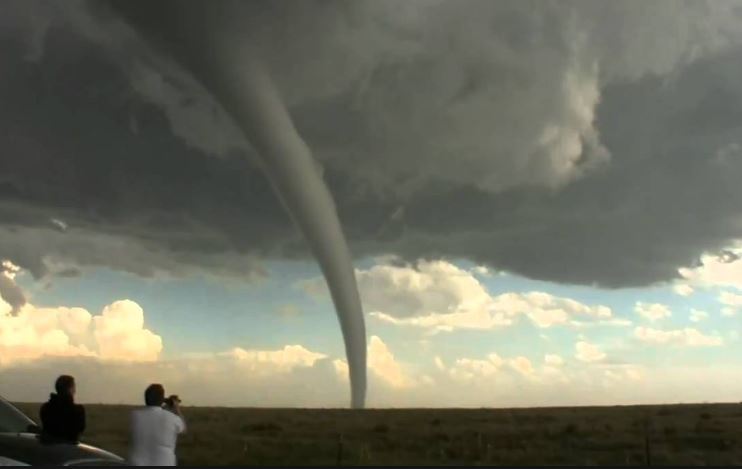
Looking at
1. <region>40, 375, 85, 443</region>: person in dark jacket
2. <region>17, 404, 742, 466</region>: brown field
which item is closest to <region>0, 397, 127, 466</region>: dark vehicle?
<region>40, 375, 85, 443</region>: person in dark jacket

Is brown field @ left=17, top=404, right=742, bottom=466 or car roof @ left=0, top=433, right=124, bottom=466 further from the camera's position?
brown field @ left=17, top=404, right=742, bottom=466

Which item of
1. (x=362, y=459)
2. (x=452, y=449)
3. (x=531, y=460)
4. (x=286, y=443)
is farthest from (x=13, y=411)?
(x=286, y=443)

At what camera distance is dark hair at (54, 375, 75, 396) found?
289 inches

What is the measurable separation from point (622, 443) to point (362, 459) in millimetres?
11383

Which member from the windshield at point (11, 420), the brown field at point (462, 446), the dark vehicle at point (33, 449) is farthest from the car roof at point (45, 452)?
the brown field at point (462, 446)

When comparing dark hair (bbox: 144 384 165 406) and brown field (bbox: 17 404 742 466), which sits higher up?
dark hair (bbox: 144 384 165 406)

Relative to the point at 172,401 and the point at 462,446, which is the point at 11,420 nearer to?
the point at 172,401

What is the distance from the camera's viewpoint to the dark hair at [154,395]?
7340mm

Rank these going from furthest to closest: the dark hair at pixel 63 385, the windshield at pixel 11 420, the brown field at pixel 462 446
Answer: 1. the brown field at pixel 462 446
2. the dark hair at pixel 63 385
3. the windshield at pixel 11 420

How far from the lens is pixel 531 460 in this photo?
79.8 feet

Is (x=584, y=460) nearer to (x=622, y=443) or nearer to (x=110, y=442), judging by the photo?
(x=622, y=443)

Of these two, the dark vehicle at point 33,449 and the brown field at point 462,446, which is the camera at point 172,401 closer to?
the dark vehicle at point 33,449

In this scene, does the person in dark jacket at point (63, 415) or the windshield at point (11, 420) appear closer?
the windshield at point (11, 420)

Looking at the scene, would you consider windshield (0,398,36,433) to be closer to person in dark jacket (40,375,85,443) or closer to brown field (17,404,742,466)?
person in dark jacket (40,375,85,443)
